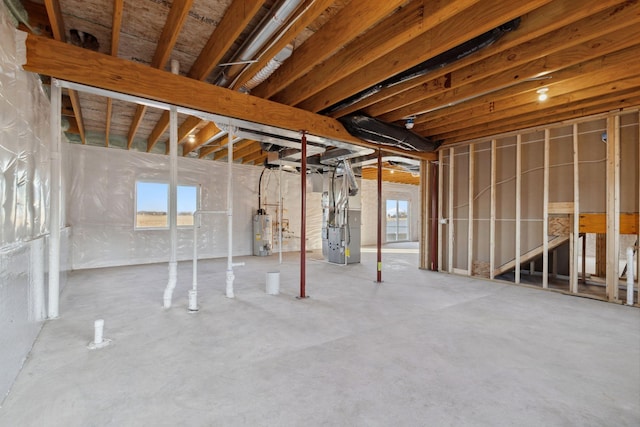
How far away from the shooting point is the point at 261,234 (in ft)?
25.3

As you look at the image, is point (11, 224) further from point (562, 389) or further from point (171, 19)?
point (562, 389)

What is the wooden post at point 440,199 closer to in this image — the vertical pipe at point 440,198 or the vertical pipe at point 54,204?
the vertical pipe at point 440,198

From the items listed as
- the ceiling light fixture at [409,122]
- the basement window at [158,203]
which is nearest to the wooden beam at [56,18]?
the ceiling light fixture at [409,122]

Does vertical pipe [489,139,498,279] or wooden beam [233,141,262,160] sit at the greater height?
wooden beam [233,141,262,160]

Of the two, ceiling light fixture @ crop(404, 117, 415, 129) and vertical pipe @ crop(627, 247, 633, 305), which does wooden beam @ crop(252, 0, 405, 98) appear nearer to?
ceiling light fixture @ crop(404, 117, 415, 129)

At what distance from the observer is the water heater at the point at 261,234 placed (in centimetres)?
770

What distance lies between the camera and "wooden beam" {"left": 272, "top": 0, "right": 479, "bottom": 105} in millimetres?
2111

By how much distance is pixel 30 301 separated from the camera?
2432mm

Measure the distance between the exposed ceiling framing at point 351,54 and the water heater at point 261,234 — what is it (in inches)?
163

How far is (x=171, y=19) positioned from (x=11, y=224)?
1845 millimetres

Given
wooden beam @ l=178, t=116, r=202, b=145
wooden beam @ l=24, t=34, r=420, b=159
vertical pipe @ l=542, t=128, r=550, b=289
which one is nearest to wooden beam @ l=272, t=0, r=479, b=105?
wooden beam @ l=24, t=34, r=420, b=159

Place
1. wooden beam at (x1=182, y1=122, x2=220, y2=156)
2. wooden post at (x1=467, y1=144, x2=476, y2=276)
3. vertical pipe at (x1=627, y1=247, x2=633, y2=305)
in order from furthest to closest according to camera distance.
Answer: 1. wooden post at (x1=467, y1=144, x2=476, y2=276)
2. wooden beam at (x1=182, y1=122, x2=220, y2=156)
3. vertical pipe at (x1=627, y1=247, x2=633, y2=305)

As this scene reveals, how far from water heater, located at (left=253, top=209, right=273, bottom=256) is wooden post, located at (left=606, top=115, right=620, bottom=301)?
649cm

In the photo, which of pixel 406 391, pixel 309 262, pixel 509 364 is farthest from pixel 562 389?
pixel 309 262
